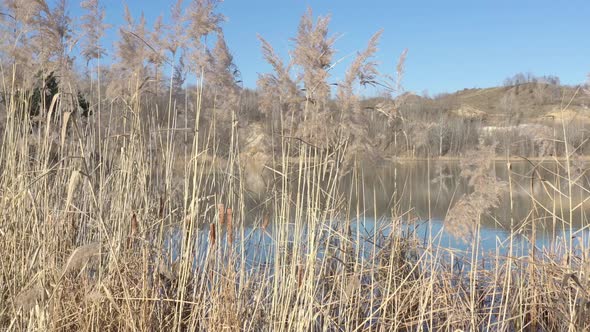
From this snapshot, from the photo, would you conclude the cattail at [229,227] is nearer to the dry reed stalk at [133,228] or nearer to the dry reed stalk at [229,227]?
the dry reed stalk at [229,227]

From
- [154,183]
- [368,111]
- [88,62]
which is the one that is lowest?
[154,183]

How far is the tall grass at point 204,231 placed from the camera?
1.96m

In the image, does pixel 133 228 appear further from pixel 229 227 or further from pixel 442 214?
pixel 442 214

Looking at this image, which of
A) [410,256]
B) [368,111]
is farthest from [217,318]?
[410,256]

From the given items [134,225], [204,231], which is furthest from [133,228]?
[204,231]

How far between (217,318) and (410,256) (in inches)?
71.9

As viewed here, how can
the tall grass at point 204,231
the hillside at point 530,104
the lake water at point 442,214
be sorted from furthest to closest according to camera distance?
the hillside at point 530,104 → the lake water at point 442,214 → the tall grass at point 204,231

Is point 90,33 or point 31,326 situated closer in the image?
point 31,326

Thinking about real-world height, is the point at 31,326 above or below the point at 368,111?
below

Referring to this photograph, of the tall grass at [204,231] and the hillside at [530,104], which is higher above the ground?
the hillside at [530,104]

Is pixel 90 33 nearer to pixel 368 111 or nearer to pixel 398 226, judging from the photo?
pixel 368 111

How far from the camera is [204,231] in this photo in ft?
9.01

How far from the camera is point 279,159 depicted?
2.75 metres

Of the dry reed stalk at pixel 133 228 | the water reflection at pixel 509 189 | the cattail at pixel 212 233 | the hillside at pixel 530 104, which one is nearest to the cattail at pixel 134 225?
the dry reed stalk at pixel 133 228
